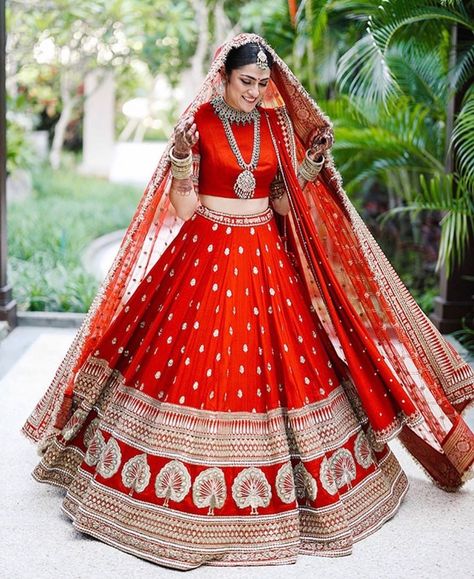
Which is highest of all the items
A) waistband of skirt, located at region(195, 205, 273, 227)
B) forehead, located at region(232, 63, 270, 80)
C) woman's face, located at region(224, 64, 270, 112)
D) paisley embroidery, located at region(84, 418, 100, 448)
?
forehead, located at region(232, 63, 270, 80)

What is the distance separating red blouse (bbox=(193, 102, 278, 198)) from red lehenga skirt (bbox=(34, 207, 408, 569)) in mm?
105

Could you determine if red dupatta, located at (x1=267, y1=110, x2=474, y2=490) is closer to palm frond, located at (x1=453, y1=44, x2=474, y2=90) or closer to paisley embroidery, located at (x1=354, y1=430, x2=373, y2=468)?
paisley embroidery, located at (x1=354, y1=430, x2=373, y2=468)

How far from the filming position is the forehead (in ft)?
12.0

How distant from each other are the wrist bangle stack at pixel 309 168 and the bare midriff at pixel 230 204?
227mm

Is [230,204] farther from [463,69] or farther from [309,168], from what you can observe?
[463,69]

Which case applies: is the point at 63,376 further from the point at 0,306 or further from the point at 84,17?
the point at 84,17

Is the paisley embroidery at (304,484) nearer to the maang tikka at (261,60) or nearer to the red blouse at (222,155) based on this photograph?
the red blouse at (222,155)

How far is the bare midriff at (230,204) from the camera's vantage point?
151 inches

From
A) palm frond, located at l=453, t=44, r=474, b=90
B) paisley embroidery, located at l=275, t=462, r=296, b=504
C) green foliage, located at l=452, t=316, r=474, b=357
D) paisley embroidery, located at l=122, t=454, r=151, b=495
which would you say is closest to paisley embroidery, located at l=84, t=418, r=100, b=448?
paisley embroidery, located at l=122, t=454, r=151, b=495

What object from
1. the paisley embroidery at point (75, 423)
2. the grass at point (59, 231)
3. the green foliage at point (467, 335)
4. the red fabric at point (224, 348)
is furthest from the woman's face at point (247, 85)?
the grass at point (59, 231)

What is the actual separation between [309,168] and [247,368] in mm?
821

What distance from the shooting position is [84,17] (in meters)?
11.0

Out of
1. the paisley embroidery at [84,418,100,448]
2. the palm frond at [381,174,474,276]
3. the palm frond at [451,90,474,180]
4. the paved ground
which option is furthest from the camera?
the palm frond at [381,174,474,276]

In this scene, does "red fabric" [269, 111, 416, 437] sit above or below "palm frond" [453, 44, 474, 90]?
below
